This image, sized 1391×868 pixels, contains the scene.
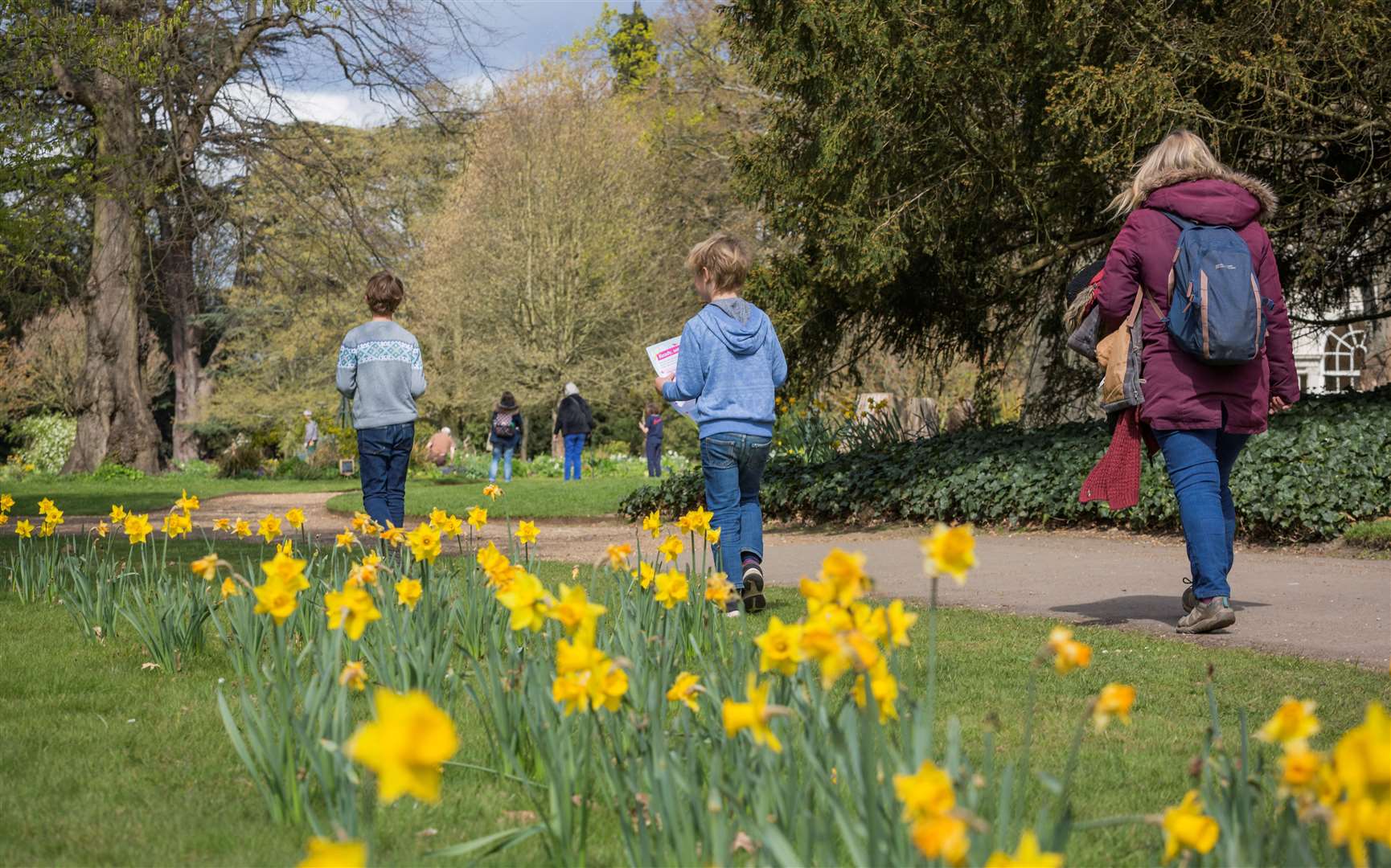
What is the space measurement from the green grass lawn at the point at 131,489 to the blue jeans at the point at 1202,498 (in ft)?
39.1

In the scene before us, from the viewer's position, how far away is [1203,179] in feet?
16.7

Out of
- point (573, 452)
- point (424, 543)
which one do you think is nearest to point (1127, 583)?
point (424, 543)

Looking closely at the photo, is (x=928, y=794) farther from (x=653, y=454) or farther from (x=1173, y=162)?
(x=653, y=454)

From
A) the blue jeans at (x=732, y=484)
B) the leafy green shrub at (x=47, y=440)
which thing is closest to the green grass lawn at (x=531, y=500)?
the blue jeans at (x=732, y=484)

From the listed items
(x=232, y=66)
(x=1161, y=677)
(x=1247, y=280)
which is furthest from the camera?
(x=232, y=66)

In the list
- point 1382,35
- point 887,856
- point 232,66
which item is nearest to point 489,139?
point 232,66

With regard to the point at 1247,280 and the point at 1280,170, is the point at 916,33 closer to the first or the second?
the point at 1280,170

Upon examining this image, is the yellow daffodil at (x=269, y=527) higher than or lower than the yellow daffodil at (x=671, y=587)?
higher

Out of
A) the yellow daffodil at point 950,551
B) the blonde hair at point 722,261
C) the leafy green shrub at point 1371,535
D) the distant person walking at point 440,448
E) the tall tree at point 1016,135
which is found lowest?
the leafy green shrub at point 1371,535

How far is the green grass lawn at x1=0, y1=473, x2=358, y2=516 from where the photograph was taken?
1566cm

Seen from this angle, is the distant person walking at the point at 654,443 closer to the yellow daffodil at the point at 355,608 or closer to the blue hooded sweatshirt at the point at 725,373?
the blue hooded sweatshirt at the point at 725,373

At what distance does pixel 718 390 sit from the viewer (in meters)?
5.65

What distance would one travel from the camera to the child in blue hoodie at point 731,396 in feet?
18.5

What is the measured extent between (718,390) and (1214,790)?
360 cm
